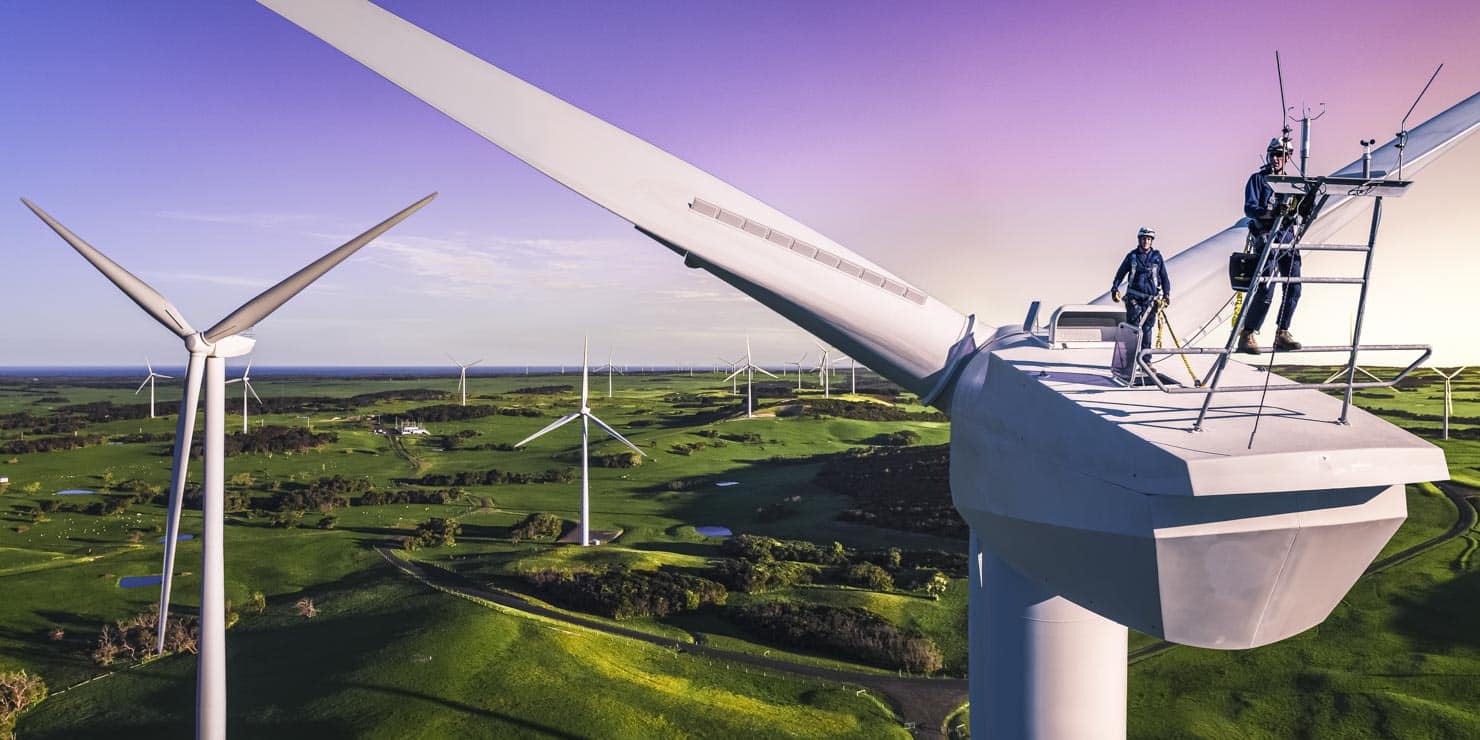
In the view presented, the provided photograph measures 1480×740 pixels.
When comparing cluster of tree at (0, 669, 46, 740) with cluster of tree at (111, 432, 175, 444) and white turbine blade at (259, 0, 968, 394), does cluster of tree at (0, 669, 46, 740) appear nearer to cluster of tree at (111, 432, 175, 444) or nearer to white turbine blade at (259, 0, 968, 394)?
white turbine blade at (259, 0, 968, 394)

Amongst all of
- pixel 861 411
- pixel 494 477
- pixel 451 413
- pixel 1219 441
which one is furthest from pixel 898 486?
pixel 451 413

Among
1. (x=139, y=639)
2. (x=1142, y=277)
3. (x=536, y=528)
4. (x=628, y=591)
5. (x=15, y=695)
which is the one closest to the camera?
(x=1142, y=277)

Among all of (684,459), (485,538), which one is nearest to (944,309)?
(485,538)

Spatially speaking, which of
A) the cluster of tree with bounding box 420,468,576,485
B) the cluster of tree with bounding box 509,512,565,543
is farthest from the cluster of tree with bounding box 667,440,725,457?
the cluster of tree with bounding box 509,512,565,543

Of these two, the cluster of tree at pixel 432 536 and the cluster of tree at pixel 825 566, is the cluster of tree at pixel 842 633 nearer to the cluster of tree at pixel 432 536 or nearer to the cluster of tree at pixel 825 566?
the cluster of tree at pixel 825 566

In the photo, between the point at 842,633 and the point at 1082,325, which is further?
the point at 842,633

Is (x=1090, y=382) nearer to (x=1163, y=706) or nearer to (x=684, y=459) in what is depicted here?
(x=1163, y=706)

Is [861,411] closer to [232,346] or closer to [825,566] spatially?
[825,566]
